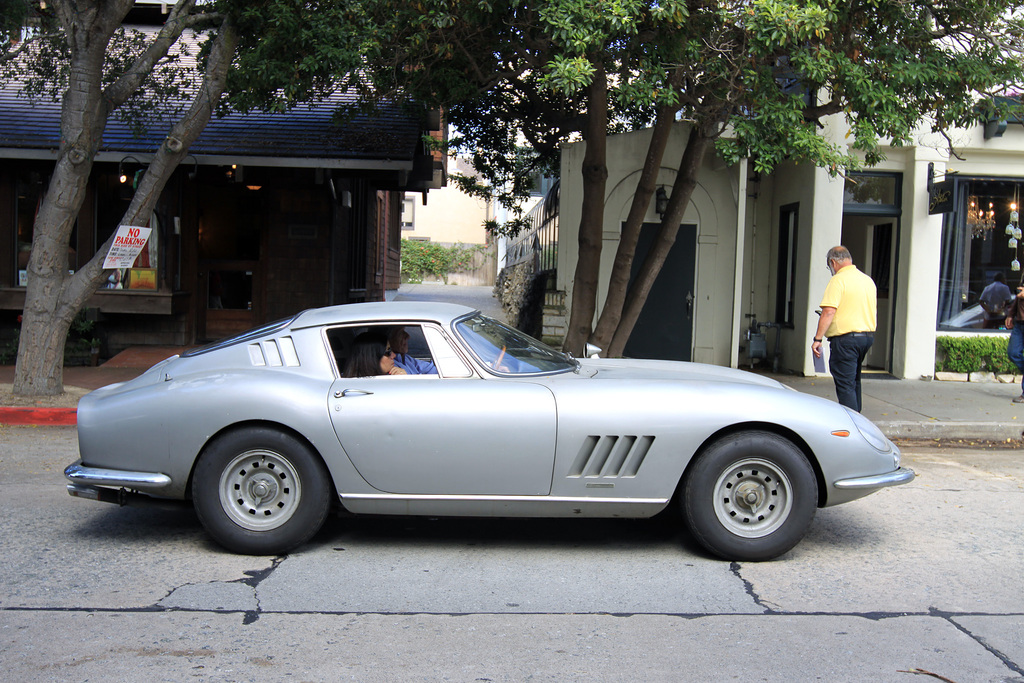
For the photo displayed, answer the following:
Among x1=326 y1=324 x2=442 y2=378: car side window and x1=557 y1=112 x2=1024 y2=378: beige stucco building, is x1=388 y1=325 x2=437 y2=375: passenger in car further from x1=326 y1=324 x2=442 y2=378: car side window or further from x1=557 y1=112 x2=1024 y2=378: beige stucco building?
x1=557 y1=112 x2=1024 y2=378: beige stucco building

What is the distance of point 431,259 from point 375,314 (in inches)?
1264

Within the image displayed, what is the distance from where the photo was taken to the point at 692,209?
12.8 meters

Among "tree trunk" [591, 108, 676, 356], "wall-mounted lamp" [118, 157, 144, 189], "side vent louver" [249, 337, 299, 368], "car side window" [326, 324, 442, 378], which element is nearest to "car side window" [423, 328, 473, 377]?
"car side window" [326, 324, 442, 378]

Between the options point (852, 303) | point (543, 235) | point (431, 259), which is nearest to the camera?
point (852, 303)

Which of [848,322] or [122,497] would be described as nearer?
[122,497]

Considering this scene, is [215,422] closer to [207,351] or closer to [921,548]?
[207,351]

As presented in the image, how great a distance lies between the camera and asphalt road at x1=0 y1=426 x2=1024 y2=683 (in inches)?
132

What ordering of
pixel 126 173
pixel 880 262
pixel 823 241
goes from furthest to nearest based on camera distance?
pixel 880 262 → pixel 126 173 → pixel 823 241

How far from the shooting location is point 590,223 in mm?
10102

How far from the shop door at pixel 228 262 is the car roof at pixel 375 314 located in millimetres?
9263

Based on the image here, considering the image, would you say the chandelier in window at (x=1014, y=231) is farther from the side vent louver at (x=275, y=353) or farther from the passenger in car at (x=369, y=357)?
the side vent louver at (x=275, y=353)

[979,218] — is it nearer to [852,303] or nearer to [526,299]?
[852,303]

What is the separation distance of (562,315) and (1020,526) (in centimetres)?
761

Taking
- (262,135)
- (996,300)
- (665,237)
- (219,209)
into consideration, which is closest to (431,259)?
(219,209)
